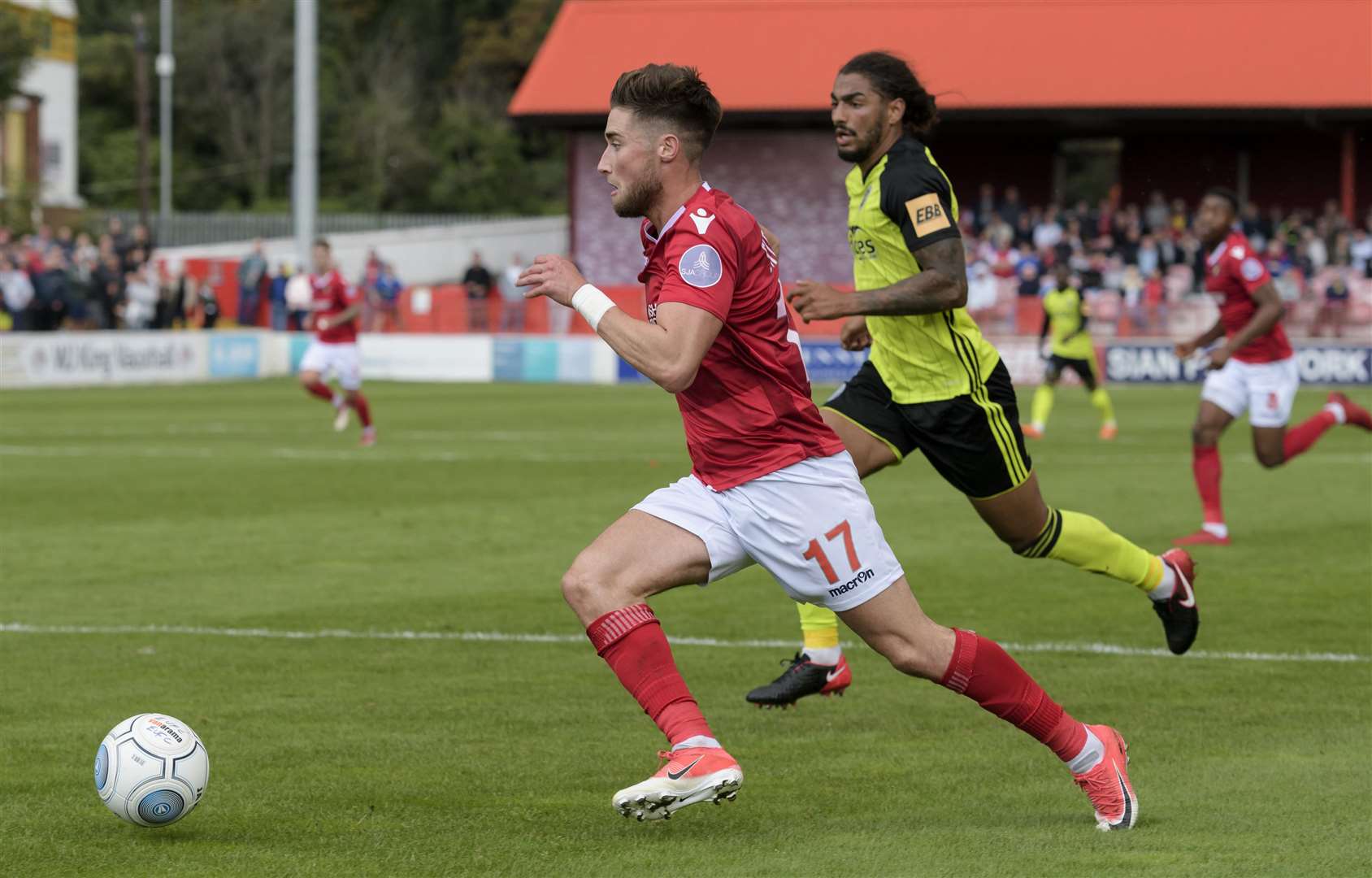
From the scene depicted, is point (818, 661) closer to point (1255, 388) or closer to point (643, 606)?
point (643, 606)

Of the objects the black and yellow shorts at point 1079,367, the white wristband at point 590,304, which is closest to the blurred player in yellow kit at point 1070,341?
the black and yellow shorts at point 1079,367

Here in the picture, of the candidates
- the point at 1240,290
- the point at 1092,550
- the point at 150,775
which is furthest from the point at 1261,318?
the point at 150,775

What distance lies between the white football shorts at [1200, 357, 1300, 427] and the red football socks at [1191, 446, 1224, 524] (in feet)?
1.02

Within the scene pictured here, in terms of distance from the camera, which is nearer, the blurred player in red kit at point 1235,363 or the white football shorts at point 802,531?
the white football shorts at point 802,531

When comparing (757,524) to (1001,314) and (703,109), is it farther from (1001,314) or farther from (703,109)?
(1001,314)

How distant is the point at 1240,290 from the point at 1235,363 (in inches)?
20.9

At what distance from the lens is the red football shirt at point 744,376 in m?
5.27

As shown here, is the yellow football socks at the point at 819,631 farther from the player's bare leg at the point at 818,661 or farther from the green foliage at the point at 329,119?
the green foliage at the point at 329,119

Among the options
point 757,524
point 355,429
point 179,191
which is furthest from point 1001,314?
point 179,191

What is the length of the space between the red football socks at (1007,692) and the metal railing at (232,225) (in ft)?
148

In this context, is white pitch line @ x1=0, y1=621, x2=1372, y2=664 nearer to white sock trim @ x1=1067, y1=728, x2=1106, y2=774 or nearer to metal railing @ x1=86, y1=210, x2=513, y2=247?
white sock trim @ x1=1067, y1=728, x2=1106, y2=774

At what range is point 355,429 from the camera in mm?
23156

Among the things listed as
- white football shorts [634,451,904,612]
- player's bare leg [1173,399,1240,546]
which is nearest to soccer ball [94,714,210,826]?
white football shorts [634,451,904,612]

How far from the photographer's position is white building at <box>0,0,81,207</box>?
2115 inches
